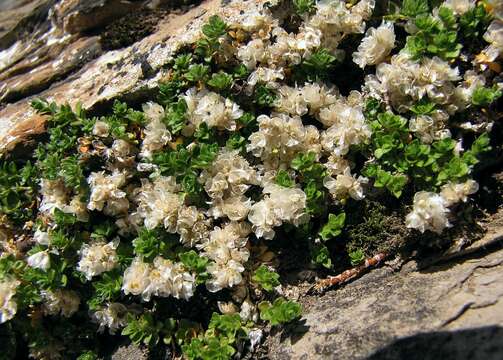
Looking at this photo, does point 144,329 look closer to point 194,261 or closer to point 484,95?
point 194,261

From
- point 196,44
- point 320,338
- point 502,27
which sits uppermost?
point 196,44

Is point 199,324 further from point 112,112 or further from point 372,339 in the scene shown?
point 112,112

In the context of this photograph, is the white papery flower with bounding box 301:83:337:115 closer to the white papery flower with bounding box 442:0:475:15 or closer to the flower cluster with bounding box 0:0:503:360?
the flower cluster with bounding box 0:0:503:360

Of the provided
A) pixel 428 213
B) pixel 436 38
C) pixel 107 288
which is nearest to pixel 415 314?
pixel 428 213

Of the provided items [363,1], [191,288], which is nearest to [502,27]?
[363,1]

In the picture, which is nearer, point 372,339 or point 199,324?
point 372,339

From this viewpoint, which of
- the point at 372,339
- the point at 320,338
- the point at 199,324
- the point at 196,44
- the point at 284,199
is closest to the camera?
the point at 372,339

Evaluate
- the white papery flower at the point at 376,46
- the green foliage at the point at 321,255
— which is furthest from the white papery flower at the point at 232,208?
the white papery flower at the point at 376,46

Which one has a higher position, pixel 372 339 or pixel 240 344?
pixel 372 339
